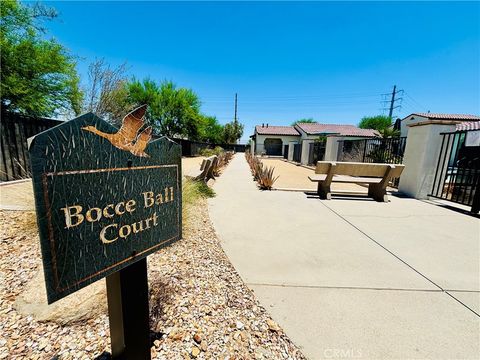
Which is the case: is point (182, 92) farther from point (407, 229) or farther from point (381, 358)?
point (381, 358)

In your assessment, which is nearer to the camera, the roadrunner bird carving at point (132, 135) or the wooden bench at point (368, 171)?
the roadrunner bird carving at point (132, 135)

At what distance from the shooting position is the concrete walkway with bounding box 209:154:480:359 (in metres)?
1.74

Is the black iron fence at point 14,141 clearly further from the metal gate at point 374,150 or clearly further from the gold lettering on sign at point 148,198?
the metal gate at point 374,150

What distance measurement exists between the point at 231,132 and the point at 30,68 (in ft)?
141

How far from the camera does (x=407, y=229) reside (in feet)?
13.5

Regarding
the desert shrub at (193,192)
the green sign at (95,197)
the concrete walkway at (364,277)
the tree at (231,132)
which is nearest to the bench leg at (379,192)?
the concrete walkway at (364,277)

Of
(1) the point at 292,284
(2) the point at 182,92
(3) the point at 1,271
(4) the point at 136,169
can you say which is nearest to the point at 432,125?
(1) the point at 292,284

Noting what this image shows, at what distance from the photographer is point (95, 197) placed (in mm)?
1011

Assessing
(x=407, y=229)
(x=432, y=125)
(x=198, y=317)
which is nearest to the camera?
(x=198, y=317)

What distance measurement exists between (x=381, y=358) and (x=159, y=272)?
2.08m

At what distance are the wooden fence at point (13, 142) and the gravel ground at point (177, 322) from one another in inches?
190

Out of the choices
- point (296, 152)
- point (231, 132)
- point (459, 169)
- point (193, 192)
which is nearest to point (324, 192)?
point (193, 192)

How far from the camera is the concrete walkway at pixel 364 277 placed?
1.74 meters

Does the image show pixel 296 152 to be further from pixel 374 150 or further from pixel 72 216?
pixel 72 216
